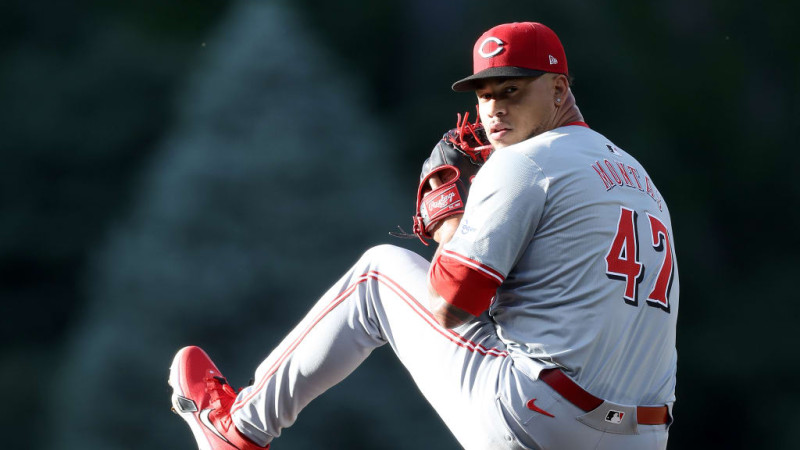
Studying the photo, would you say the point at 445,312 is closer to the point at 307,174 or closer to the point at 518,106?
the point at 518,106

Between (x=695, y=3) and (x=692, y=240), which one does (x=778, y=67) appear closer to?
(x=695, y=3)

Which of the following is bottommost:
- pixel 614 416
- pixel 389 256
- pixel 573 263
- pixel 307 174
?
pixel 614 416

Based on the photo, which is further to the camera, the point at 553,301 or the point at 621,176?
the point at 621,176

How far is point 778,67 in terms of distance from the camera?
308 centimetres

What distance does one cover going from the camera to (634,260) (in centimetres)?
159

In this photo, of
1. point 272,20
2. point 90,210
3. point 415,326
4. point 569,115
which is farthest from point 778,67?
point 90,210

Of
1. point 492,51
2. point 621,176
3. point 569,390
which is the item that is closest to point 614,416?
point 569,390

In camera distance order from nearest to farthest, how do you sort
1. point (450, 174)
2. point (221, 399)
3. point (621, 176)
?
point (621, 176) < point (450, 174) < point (221, 399)

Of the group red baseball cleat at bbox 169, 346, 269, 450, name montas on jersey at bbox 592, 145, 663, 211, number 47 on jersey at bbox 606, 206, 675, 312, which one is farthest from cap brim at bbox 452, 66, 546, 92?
red baseball cleat at bbox 169, 346, 269, 450

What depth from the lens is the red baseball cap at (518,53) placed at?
178 centimetres

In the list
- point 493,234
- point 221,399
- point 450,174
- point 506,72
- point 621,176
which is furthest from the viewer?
point 221,399

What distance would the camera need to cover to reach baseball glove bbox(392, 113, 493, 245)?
1.91 meters

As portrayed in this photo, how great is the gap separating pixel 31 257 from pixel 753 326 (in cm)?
250

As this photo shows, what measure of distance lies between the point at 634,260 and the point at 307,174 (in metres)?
1.68
